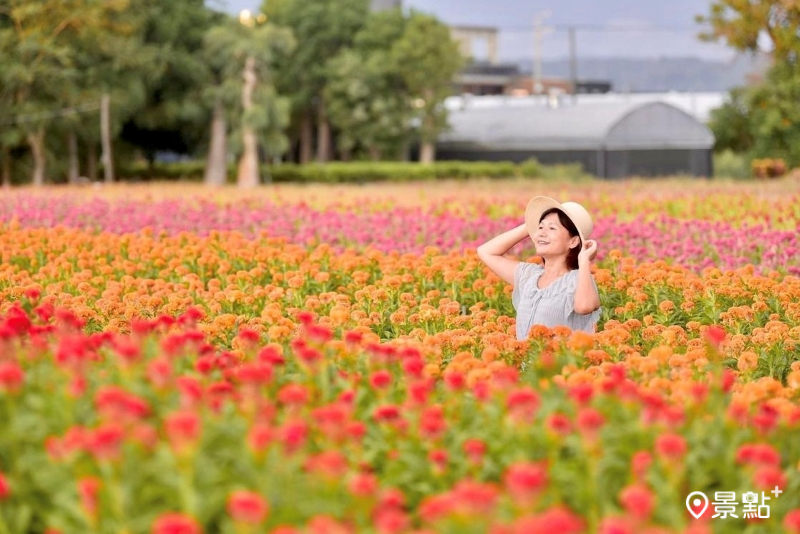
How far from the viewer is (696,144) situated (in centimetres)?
4697

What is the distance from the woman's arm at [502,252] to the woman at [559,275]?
18 centimetres

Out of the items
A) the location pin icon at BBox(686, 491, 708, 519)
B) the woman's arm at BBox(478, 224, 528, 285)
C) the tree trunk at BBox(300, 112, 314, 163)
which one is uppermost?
the tree trunk at BBox(300, 112, 314, 163)

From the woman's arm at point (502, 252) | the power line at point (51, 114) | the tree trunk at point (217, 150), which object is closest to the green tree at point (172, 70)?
the tree trunk at point (217, 150)

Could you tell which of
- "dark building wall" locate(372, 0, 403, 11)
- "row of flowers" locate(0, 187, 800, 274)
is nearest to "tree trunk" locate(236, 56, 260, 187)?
"dark building wall" locate(372, 0, 403, 11)

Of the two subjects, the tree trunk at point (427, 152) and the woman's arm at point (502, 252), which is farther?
the tree trunk at point (427, 152)

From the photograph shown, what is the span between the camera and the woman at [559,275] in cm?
701

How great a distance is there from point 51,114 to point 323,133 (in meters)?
17.7

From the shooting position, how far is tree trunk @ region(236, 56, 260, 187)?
4509 centimetres

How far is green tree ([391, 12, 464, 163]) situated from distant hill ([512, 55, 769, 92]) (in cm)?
4856

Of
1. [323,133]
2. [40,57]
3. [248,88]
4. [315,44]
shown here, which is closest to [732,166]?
[323,133]

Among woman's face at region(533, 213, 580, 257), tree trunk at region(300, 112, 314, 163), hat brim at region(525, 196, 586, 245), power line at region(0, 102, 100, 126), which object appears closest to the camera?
woman's face at region(533, 213, 580, 257)

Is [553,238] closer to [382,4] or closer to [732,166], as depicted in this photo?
[732,166]

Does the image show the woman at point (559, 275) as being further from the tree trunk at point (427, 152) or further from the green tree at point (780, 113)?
the tree trunk at point (427, 152)

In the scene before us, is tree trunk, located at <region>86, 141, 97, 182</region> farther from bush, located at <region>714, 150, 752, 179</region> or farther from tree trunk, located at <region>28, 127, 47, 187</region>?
bush, located at <region>714, 150, 752, 179</region>
